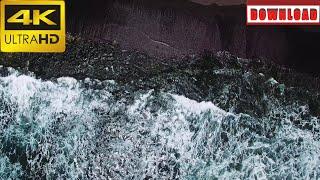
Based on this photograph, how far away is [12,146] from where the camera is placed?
149 centimetres

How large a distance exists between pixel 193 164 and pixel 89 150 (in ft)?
1.04

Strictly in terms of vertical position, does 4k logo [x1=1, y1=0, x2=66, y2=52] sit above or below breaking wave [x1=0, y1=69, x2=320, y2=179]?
above

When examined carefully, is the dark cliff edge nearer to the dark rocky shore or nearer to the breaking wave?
the dark rocky shore

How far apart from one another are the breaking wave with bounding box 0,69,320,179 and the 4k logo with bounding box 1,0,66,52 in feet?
0.41

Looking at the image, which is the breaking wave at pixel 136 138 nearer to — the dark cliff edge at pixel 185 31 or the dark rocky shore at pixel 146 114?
the dark rocky shore at pixel 146 114

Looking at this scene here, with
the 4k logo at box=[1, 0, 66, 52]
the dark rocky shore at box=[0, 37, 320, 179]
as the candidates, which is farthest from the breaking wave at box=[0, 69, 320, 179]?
the 4k logo at box=[1, 0, 66, 52]

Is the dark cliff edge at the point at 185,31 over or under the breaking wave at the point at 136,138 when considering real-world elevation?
over

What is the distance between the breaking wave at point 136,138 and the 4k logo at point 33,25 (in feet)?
0.41

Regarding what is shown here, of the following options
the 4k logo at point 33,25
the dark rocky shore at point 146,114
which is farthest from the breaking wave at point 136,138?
the 4k logo at point 33,25

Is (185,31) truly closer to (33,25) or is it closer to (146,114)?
(146,114)

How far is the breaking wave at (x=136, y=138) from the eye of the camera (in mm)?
1437

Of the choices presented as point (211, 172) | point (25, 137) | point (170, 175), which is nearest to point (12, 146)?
point (25, 137)

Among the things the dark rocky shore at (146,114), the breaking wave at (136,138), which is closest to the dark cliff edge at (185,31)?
the dark rocky shore at (146,114)

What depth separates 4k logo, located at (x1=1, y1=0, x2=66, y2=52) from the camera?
148cm
